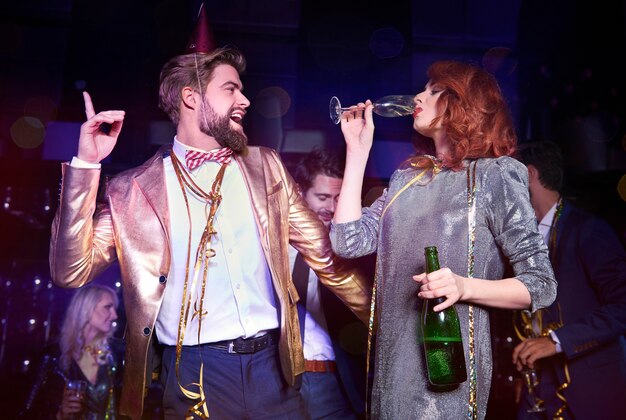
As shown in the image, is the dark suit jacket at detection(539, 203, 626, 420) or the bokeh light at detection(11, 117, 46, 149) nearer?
the dark suit jacket at detection(539, 203, 626, 420)

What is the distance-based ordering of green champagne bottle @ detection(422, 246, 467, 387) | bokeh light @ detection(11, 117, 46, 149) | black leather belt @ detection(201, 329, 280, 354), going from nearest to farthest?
1. green champagne bottle @ detection(422, 246, 467, 387)
2. black leather belt @ detection(201, 329, 280, 354)
3. bokeh light @ detection(11, 117, 46, 149)

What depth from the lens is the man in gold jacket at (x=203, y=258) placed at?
2.29 m

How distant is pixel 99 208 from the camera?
8.25 ft

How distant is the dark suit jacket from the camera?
10.1 feet

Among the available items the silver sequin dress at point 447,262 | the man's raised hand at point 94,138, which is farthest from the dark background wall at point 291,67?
the silver sequin dress at point 447,262

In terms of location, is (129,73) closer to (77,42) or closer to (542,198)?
(77,42)

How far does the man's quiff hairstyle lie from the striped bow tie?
0.31m

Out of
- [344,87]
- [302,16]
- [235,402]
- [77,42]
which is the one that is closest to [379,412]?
[235,402]

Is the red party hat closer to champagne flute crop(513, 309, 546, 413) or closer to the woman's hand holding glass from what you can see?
the woman's hand holding glass

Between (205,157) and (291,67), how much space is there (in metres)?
3.01

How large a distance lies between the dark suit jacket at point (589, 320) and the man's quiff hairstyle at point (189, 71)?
2119 millimetres

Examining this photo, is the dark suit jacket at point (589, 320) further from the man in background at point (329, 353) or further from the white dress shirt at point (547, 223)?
the man in background at point (329, 353)

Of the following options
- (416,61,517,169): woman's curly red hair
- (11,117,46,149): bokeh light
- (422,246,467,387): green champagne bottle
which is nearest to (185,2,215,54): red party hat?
(416,61,517,169): woman's curly red hair

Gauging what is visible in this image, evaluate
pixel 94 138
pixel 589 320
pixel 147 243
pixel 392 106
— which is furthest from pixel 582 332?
pixel 94 138
